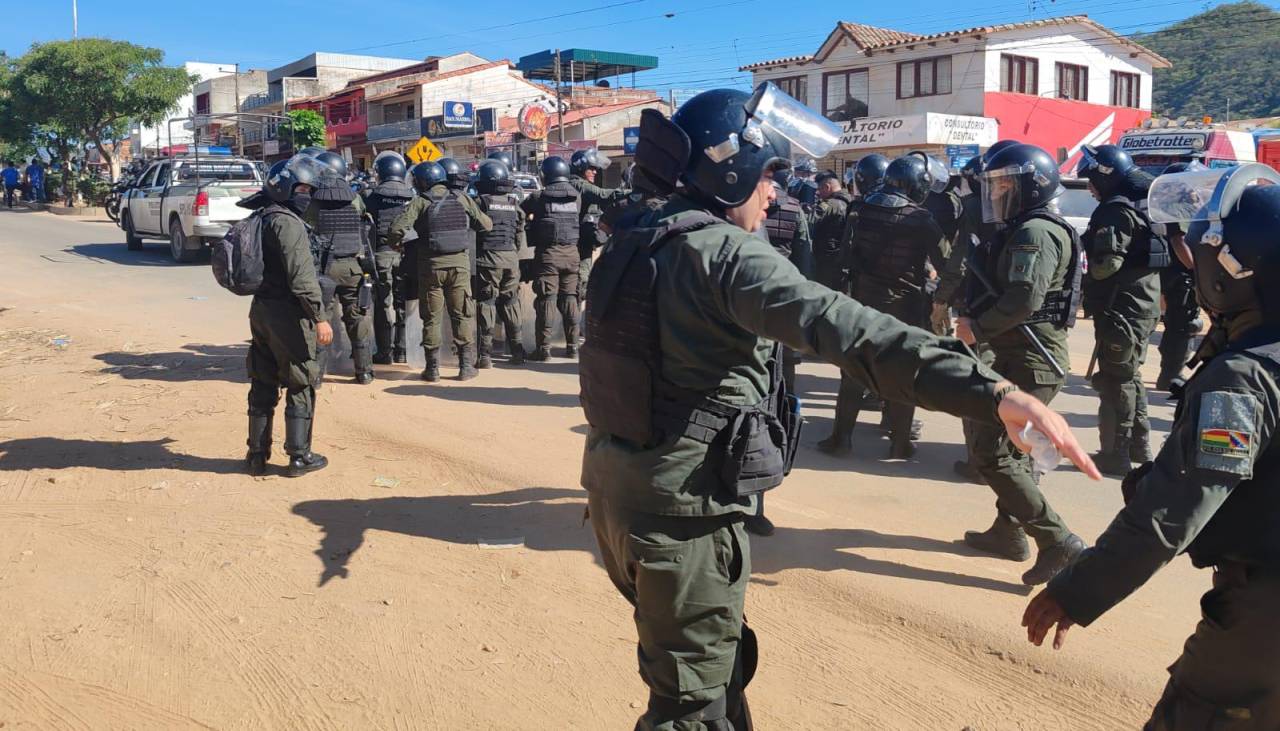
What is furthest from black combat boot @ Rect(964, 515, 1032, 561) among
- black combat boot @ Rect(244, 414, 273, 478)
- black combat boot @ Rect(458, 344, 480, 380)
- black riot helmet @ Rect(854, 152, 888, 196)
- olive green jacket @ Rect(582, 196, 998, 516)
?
black combat boot @ Rect(458, 344, 480, 380)

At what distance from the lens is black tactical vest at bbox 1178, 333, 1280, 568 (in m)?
2.14

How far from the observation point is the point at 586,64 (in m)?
56.8

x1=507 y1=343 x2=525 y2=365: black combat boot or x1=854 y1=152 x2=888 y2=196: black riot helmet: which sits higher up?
x1=854 y1=152 x2=888 y2=196: black riot helmet

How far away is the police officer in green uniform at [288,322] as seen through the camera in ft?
19.6

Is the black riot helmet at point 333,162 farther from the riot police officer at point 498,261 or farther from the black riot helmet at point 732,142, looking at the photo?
the black riot helmet at point 732,142

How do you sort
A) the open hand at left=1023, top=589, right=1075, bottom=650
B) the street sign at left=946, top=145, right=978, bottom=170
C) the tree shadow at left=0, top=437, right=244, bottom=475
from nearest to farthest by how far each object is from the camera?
the open hand at left=1023, top=589, right=1075, bottom=650 < the tree shadow at left=0, top=437, right=244, bottom=475 < the street sign at left=946, top=145, right=978, bottom=170

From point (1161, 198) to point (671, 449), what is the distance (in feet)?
4.83

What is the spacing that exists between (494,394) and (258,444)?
8.89ft

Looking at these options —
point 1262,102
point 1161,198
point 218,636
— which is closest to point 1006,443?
point 1161,198

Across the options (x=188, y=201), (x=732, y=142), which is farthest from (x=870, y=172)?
(x=188, y=201)

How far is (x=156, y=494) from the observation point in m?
5.91

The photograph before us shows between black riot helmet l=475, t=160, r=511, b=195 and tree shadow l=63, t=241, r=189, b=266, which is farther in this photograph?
tree shadow l=63, t=241, r=189, b=266

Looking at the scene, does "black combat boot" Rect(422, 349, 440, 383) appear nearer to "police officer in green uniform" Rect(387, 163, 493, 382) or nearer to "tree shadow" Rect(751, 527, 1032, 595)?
"police officer in green uniform" Rect(387, 163, 493, 382)

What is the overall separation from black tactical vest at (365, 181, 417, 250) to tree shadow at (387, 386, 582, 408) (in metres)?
1.68
